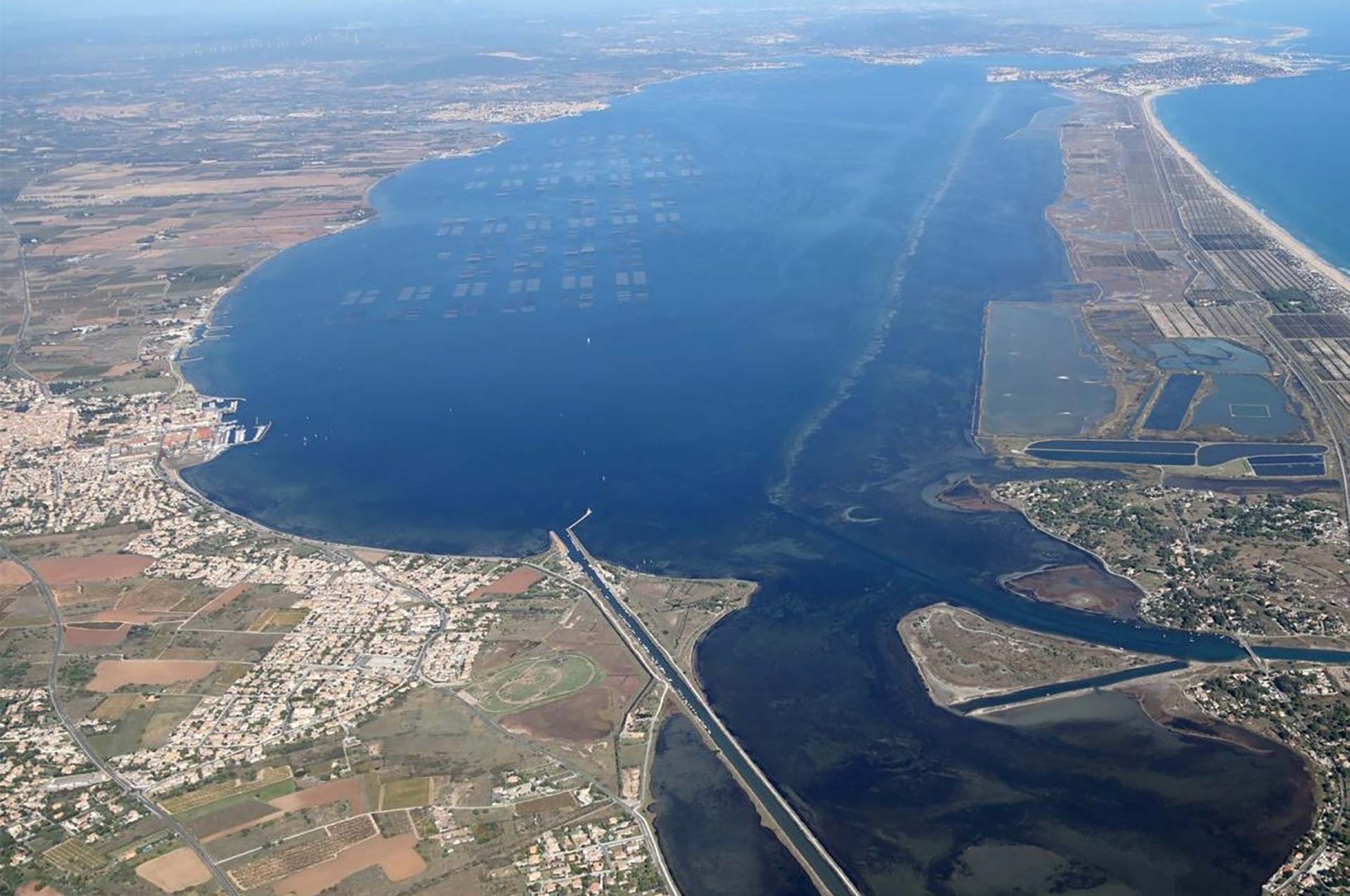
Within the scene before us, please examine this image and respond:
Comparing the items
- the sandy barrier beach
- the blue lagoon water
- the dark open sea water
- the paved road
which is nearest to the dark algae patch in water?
the dark open sea water

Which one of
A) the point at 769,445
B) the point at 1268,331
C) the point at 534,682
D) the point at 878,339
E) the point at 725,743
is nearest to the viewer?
the point at 725,743

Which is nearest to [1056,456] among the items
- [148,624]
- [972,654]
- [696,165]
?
[972,654]

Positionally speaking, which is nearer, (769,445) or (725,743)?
(725,743)

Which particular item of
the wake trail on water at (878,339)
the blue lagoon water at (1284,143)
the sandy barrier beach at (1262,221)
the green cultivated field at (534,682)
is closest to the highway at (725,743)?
the green cultivated field at (534,682)

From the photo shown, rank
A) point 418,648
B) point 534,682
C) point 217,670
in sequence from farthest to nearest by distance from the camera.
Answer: point 418,648
point 217,670
point 534,682

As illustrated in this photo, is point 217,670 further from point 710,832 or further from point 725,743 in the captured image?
point 710,832

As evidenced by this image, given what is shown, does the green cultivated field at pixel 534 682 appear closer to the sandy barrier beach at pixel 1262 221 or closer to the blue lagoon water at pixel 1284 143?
the sandy barrier beach at pixel 1262 221

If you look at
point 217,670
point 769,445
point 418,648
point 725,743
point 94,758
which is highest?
point 769,445

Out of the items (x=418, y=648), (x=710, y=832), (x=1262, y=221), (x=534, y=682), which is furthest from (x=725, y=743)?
(x=1262, y=221)
